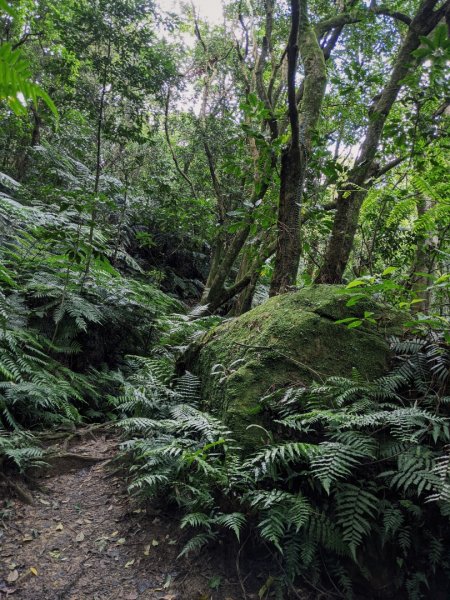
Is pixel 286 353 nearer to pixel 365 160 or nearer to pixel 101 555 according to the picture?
pixel 101 555

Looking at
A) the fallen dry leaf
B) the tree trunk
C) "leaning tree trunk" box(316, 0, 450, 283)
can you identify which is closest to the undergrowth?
the fallen dry leaf

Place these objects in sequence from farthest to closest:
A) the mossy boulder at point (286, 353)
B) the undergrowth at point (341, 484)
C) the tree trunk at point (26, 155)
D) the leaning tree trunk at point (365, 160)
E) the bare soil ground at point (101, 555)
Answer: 1. the tree trunk at point (26, 155)
2. the leaning tree trunk at point (365, 160)
3. the mossy boulder at point (286, 353)
4. the bare soil ground at point (101, 555)
5. the undergrowth at point (341, 484)

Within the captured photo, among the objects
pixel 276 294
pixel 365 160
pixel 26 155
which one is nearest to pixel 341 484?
pixel 276 294

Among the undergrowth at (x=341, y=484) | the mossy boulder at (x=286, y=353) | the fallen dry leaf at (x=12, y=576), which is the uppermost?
the mossy boulder at (x=286, y=353)

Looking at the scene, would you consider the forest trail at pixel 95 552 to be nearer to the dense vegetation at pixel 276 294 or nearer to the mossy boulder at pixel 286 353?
the dense vegetation at pixel 276 294

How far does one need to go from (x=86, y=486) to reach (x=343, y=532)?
7.89 feet

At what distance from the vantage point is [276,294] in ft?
15.9

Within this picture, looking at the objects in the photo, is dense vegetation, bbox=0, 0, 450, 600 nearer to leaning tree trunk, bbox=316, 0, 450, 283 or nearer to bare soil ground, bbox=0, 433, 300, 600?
leaning tree trunk, bbox=316, 0, 450, 283

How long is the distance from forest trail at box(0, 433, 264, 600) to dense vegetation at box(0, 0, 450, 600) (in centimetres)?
21

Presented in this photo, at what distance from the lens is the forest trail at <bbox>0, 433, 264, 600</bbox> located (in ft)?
7.47

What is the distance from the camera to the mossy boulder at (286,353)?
3.04 m

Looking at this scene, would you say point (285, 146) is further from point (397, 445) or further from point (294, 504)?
point (294, 504)

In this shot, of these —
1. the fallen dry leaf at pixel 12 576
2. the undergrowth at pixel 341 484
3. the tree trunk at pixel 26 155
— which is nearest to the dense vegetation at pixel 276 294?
the undergrowth at pixel 341 484

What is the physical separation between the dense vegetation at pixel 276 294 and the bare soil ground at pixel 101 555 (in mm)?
182
